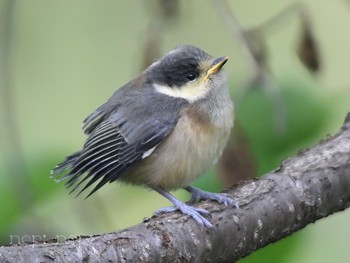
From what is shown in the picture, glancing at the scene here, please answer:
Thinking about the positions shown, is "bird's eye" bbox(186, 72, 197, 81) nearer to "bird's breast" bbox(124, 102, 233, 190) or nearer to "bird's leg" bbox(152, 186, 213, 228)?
"bird's breast" bbox(124, 102, 233, 190)

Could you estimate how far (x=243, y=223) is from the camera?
99.7 inches

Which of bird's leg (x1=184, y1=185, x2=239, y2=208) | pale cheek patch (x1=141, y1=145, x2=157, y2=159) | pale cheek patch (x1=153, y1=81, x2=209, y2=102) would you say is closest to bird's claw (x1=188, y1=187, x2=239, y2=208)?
bird's leg (x1=184, y1=185, x2=239, y2=208)

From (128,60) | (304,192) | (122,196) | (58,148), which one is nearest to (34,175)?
(58,148)

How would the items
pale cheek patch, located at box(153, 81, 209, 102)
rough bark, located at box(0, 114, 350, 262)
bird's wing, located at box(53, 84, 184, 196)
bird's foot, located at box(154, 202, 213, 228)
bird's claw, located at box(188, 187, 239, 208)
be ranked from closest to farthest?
rough bark, located at box(0, 114, 350, 262) < bird's foot, located at box(154, 202, 213, 228) < bird's claw, located at box(188, 187, 239, 208) < bird's wing, located at box(53, 84, 184, 196) < pale cheek patch, located at box(153, 81, 209, 102)

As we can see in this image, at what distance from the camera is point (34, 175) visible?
10.1 ft

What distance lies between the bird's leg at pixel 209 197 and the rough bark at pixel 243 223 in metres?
0.02

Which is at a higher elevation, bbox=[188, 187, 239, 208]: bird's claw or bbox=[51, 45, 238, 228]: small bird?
bbox=[51, 45, 238, 228]: small bird

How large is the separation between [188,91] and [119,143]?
11.4 inches

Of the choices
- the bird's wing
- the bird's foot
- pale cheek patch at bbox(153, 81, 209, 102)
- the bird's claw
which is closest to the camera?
the bird's foot

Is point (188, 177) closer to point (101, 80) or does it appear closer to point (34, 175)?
point (34, 175)

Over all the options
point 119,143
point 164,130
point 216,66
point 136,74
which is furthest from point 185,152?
point 136,74

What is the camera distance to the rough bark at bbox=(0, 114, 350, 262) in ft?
7.14

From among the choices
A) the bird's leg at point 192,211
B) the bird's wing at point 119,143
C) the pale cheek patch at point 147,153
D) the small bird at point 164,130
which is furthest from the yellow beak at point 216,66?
the bird's leg at point 192,211

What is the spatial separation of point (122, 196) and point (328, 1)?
2.04 metres
